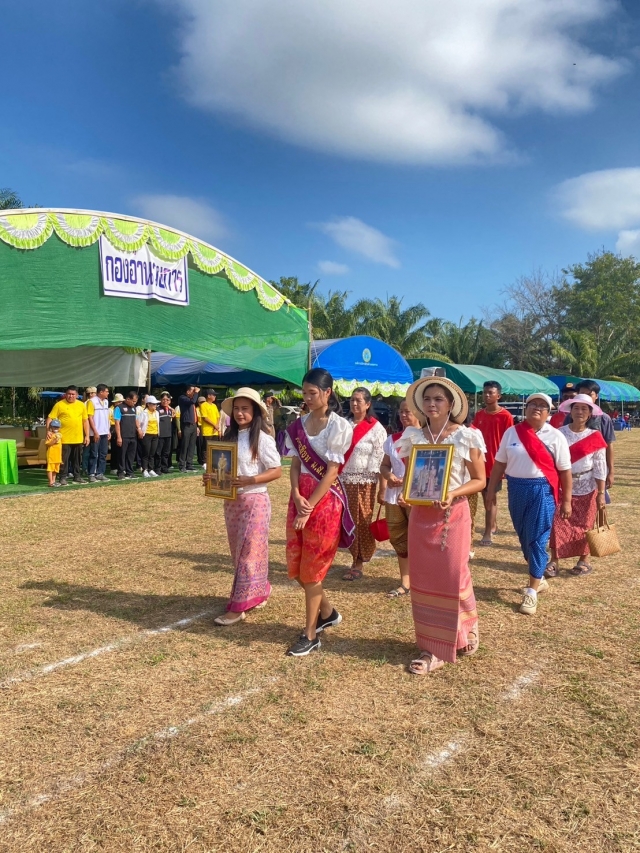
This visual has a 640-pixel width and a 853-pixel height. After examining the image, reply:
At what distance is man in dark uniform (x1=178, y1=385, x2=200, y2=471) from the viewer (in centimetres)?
1382

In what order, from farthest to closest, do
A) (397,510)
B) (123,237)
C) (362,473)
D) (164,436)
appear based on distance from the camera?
(164,436) → (123,237) → (362,473) → (397,510)

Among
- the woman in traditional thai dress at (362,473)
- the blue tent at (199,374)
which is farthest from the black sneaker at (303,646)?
the blue tent at (199,374)

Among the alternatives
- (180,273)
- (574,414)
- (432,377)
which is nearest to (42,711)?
(432,377)

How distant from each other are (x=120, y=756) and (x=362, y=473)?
10.4 feet

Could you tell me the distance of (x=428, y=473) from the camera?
140 inches

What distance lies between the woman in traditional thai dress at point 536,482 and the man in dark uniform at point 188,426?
980cm

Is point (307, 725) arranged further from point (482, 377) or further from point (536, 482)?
point (482, 377)

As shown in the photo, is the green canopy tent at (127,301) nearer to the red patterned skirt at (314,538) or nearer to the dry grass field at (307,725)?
the dry grass field at (307,725)

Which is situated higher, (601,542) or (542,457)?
(542,457)

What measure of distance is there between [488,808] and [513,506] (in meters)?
2.83

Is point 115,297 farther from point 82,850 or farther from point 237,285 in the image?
point 82,850

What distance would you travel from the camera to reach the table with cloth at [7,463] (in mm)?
11812

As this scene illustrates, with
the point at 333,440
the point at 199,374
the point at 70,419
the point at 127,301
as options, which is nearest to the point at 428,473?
the point at 333,440

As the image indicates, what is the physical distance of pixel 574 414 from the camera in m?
5.88
